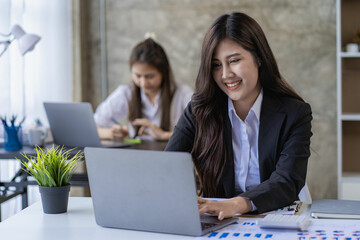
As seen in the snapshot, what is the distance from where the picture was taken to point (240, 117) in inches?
83.6

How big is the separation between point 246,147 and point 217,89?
257 millimetres

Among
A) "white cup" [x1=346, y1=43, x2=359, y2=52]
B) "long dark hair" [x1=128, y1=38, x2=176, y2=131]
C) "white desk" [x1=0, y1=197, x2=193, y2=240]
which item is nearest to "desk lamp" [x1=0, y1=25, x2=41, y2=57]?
"long dark hair" [x1=128, y1=38, x2=176, y2=131]

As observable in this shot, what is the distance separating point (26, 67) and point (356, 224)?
3.01 metres

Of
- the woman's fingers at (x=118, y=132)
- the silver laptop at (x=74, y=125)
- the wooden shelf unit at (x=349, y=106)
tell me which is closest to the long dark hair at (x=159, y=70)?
the woman's fingers at (x=118, y=132)

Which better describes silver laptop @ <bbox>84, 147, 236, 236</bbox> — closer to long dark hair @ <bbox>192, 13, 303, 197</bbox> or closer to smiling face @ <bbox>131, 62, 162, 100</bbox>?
long dark hair @ <bbox>192, 13, 303, 197</bbox>

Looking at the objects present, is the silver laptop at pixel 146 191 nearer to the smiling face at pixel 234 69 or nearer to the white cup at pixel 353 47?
the smiling face at pixel 234 69

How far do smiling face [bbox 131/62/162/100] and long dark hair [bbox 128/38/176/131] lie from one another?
27 millimetres

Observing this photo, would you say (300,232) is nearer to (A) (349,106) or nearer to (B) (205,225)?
(B) (205,225)

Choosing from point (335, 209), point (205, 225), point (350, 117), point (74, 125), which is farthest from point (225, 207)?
point (350, 117)

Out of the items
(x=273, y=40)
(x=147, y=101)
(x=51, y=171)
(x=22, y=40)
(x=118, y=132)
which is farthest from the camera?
(x=273, y=40)

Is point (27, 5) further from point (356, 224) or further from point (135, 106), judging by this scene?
point (356, 224)

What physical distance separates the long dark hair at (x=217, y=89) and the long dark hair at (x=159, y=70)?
1623 millimetres

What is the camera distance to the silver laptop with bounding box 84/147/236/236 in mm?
1342

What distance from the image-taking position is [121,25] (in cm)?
477
